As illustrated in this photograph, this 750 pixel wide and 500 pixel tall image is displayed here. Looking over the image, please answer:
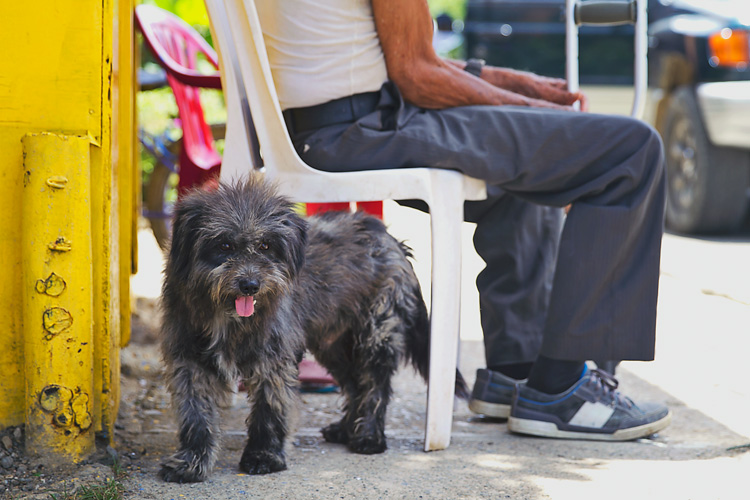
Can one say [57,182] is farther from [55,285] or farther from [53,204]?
[55,285]

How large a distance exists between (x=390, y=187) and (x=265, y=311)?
68 cm

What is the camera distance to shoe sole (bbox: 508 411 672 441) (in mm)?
3455

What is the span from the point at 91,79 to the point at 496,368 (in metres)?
2.04

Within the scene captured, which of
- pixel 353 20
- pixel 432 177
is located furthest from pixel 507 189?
pixel 353 20

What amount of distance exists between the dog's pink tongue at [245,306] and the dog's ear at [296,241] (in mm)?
216

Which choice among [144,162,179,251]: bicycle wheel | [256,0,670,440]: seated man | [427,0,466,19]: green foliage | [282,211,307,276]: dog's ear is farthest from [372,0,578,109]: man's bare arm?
[427,0,466,19]: green foliage

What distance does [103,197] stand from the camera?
2920 mm

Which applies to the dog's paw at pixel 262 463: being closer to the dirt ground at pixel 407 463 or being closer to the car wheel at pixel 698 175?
the dirt ground at pixel 407 463

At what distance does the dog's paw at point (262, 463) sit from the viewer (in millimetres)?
2977

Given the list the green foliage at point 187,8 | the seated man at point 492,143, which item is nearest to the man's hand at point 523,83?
the seated man at point 492,143

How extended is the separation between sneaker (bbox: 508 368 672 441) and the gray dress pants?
23cm

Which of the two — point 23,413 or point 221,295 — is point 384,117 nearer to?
point 221,295

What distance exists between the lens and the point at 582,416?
11.4 ft

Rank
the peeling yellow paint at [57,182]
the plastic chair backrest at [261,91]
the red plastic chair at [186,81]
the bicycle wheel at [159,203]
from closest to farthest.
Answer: the peeling yellow paint at [57,182] → the plastic chair backrest at [261,91] → the red plastic chair at [186,81] → the bicycle wheel at [159,203]
